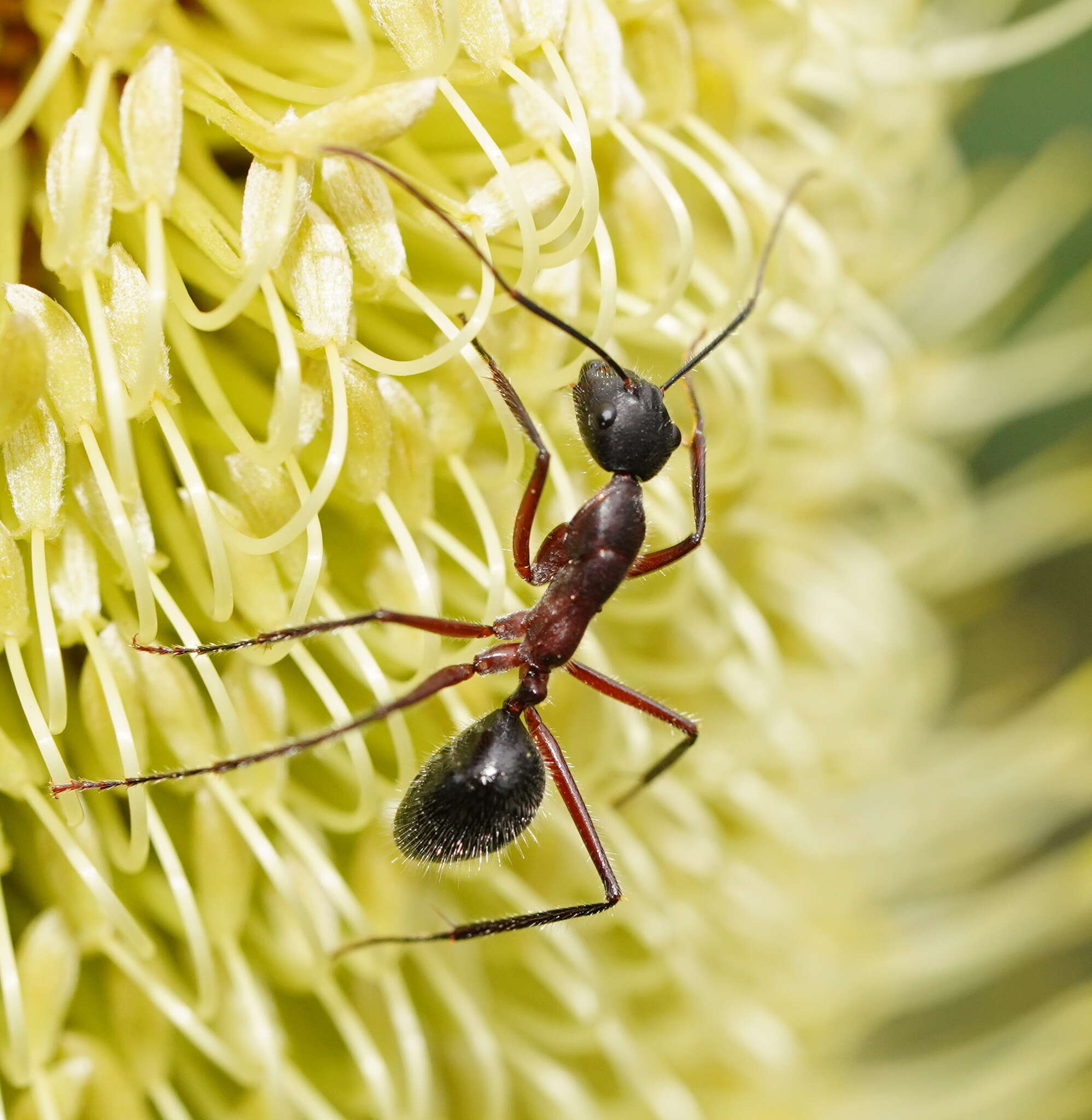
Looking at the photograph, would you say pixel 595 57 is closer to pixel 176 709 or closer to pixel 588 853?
pixel 176 709

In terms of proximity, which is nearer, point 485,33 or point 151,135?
point 151,135

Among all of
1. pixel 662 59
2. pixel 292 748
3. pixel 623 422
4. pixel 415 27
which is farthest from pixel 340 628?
pixel 662 59

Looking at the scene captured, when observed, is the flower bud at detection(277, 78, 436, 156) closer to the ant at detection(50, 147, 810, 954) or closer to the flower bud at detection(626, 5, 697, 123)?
the ant at detection(50, 147, 810, 954)

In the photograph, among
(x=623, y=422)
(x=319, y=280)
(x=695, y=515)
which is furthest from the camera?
(x=695, y=515)

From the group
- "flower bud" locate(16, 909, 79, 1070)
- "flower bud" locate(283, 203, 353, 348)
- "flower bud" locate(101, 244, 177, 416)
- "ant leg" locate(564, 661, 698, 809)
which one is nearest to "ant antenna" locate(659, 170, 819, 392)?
"ant leg" locate(564, 661, 698, 809)

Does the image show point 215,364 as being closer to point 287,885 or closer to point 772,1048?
point 287,885

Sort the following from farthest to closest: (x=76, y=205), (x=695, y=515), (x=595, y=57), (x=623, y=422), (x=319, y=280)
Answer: (x=695, y=515)
(x=623, y=422)
(x=595, y=57)
(x=319, y=280)
(x=76, y=205)
